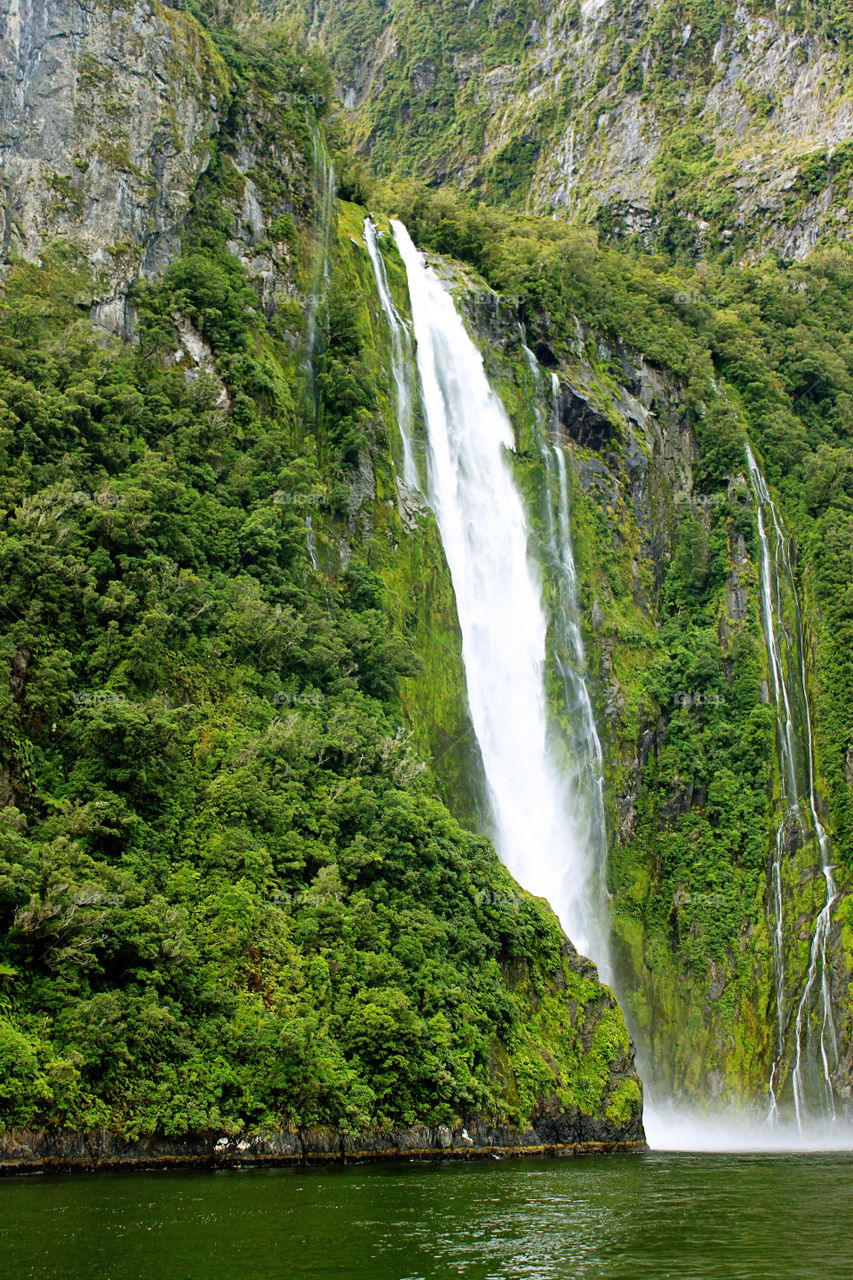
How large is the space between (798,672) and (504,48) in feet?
228

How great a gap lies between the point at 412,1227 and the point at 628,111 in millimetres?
79197

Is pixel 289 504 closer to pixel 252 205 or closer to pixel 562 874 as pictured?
pixel 252 205

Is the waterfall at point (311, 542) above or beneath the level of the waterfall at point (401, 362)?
beneath

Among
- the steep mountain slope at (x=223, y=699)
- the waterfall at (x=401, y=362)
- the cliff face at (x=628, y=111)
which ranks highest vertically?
the cliff face at (x=628, y=111)

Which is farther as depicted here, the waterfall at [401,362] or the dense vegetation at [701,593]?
the waterfall at [401,362]

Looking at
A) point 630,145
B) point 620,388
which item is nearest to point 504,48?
point 630,145

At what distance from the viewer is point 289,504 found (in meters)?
29.2

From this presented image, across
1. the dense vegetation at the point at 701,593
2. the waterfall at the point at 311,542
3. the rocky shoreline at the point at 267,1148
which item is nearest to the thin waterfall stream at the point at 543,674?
the dense vegetation at the point at 701,593

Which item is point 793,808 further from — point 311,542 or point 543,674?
point 311,542

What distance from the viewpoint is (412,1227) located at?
12.3m

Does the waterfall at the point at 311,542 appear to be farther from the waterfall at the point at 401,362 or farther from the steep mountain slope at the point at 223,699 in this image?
the waterfall at the point at 401,362

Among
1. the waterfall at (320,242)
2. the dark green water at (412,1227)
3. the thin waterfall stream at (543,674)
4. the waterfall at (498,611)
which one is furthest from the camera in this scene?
the waterfall at (320,242)

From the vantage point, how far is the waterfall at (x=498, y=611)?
33.1m

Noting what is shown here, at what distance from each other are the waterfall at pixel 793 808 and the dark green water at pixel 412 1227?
1579cm
